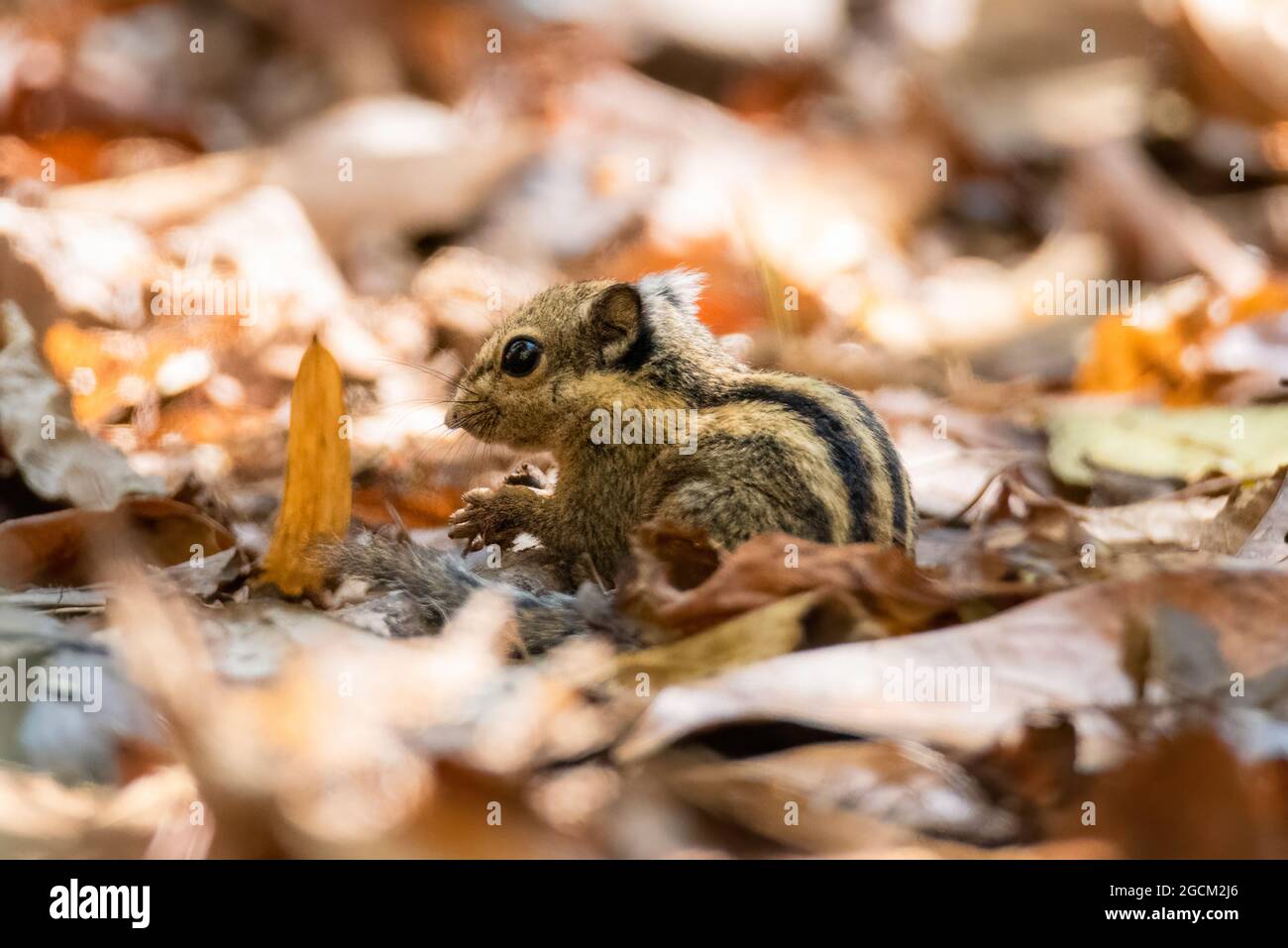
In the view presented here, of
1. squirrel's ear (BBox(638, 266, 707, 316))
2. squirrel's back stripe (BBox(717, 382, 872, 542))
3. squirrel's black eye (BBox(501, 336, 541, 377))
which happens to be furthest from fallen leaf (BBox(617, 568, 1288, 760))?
squirrel's black eye (BBox(501, 336, 541, 377))

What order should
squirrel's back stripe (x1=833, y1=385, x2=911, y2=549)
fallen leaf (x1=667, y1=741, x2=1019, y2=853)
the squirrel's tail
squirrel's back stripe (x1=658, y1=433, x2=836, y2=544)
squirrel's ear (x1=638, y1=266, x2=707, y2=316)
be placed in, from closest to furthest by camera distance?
fallen leaf (x1=667, y1=741, x2=1019, y2=853)
the squirrel's tail
squirrel's back stripe (x1=658, y1=433, x2=836, y2=544)
squirrel's back stripe (x1=833, y1=385, x2=911, y2=549)
squirrel's ear (x1=638, y1=266, x2=707, y2=316)

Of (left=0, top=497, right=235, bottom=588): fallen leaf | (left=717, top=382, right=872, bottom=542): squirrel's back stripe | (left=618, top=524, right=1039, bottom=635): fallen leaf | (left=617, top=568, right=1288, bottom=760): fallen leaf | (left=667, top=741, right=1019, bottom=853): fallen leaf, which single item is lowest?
(left=667, top=741, right=1019, bottom=853): fallen leaf

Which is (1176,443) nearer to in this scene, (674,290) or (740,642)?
(674,290)

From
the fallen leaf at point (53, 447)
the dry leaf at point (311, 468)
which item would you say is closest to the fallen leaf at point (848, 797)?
the dry leaf at point (311, 468)

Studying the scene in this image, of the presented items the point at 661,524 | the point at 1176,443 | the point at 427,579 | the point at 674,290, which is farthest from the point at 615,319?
the point at 1176,443

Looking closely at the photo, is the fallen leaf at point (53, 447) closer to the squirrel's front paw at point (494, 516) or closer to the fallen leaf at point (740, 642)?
the squirrel's front paw at point (494, 516)

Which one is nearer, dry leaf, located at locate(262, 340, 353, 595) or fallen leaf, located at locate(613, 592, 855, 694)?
fallen leaf, located at locate(613, 592, 855, 694)

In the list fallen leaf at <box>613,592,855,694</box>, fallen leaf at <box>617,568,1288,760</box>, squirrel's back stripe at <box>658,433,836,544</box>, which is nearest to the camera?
fallen leaf at <box>617,568,1288,760</box>

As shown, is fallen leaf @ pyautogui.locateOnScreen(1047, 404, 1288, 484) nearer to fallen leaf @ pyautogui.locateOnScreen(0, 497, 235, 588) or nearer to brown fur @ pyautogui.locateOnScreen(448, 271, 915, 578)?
brown fur @ pyautogui.locateOnScreen(448, 271, 915, 578)
